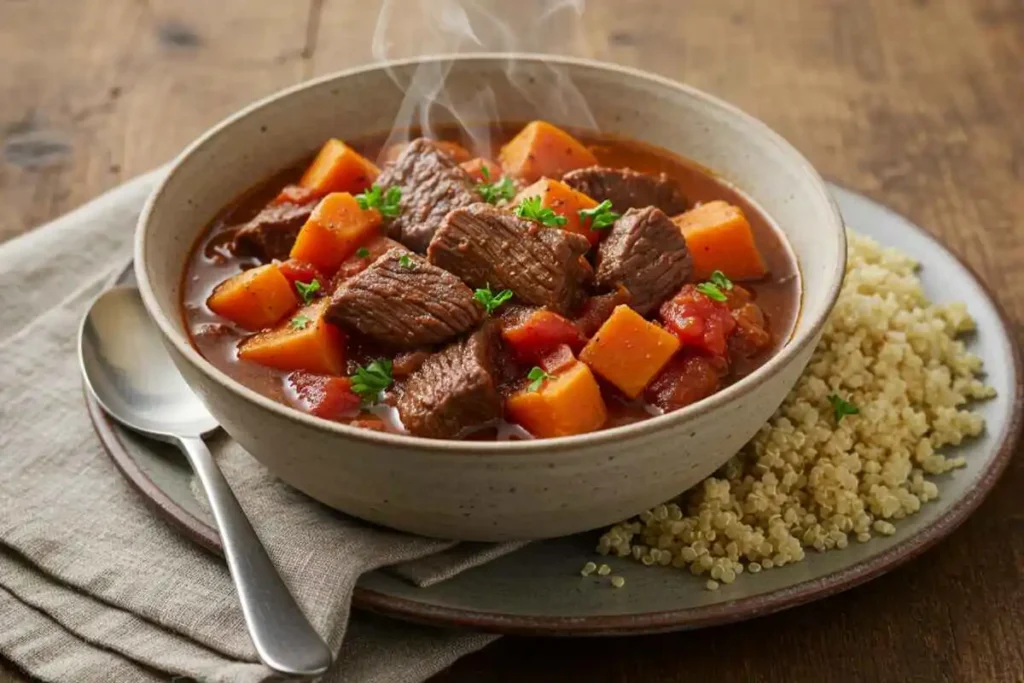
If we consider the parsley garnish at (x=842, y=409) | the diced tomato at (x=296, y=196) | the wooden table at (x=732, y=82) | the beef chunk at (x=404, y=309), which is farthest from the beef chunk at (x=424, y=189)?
the wooden table at (x=732, y=82)

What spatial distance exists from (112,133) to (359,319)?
2412 millimetres

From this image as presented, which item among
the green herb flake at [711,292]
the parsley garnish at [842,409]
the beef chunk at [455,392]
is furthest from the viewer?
the parsley garnish at [842,409]

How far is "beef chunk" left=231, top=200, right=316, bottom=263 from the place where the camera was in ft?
10.7

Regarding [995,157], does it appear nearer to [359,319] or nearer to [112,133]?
[359,319]

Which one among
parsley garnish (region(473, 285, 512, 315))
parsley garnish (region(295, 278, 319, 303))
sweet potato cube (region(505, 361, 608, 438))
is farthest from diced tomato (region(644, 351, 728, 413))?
parsley garnish (region(295, 278, 319, 303))

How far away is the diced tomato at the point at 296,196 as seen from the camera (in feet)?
11.3

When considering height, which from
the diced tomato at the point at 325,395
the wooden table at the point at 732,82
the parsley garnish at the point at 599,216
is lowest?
the wooden table at the point at 732,82

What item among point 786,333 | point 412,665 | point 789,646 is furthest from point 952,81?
point 412,665

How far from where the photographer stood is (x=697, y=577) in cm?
271

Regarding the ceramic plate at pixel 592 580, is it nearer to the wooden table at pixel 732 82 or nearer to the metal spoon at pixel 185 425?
the metal spoon at pixel 185 425

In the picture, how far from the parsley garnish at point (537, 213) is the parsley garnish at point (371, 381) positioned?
0.53 meters

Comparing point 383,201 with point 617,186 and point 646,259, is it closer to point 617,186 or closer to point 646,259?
point 617,186

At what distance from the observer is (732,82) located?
17.1ft

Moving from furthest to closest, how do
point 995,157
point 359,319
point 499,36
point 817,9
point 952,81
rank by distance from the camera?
point 817,9 < point 952,81 < point 995,157 < point 499,36 < point 359,319
